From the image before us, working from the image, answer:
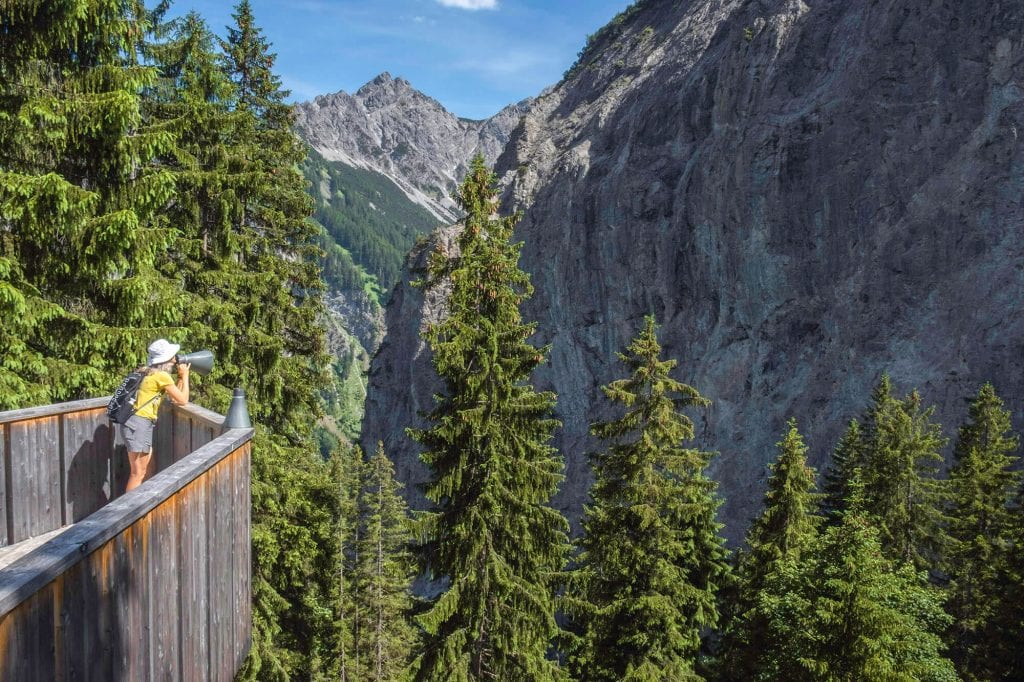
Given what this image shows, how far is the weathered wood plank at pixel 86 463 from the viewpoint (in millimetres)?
6023

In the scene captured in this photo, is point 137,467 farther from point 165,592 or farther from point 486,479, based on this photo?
point 486,479

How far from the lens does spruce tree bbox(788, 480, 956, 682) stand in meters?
11.7

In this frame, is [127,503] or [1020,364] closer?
[127,503]

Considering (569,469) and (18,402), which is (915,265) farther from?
(18,402)

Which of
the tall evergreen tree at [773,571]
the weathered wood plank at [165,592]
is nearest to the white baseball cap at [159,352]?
the weathered wood plank at [165,592]

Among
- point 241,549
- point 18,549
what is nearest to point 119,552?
point 241,549

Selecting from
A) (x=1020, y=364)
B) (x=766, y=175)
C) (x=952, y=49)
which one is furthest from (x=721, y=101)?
(x=1020, y=364)

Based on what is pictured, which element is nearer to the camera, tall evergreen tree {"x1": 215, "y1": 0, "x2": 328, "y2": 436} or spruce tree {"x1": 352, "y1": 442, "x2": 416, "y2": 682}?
Answer: tall evergreen tree {"x1": 215, "y1": 0, "x2": 328, "y2": 436}

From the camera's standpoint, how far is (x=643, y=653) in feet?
46.5

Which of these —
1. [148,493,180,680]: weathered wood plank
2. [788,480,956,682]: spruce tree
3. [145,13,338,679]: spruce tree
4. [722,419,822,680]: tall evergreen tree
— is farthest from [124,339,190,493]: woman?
[722,419,822,680]: tall evergreen tree

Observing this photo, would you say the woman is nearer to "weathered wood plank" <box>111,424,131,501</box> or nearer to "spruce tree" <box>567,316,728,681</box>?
"weathered wood plank" <box>111,424,131,501</box>

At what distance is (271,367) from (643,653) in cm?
1013

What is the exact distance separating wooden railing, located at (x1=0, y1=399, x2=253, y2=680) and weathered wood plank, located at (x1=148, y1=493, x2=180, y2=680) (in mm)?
10

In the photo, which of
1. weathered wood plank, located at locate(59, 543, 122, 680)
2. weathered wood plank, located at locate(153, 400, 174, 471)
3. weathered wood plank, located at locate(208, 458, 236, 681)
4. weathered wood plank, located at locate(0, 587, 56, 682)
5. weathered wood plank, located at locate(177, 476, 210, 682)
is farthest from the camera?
weathered wood plank, located at locate(153, 400, 174, 471)
